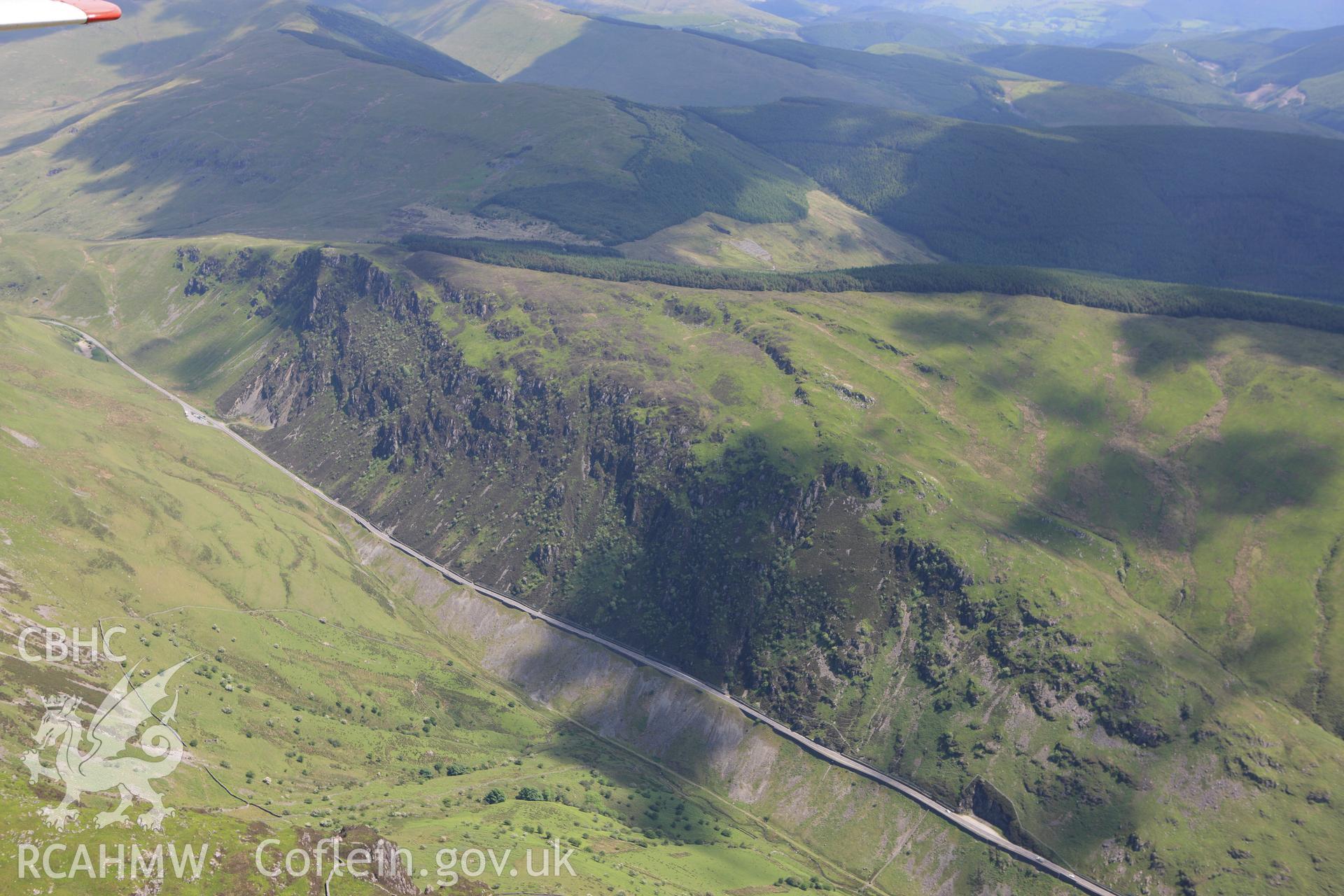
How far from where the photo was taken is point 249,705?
195875 millimetres

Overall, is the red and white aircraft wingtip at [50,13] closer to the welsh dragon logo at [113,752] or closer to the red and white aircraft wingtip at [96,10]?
the red and white aircraft wingtip at [96,10]

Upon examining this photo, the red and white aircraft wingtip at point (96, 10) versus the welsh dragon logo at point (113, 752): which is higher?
the red and white aircraft wingtip at point (96, 10)

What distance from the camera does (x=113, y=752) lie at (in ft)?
503

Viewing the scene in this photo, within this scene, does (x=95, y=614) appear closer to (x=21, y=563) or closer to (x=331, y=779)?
(x=21, y=563)

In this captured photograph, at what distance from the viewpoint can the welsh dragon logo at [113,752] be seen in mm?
131625

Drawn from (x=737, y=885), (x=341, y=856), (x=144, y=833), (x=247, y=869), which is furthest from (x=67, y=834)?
(x=737, y=885)

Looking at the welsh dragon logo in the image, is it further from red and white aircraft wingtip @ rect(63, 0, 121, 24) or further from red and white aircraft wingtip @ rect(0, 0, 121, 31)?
red and white aircraft wingtip @ rect(63, 0, 121, 24)

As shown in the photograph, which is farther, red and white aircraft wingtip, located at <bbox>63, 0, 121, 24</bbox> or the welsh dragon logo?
the welsh dragon logo

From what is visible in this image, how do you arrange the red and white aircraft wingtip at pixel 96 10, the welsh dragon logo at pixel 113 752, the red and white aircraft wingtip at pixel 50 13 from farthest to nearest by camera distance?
the welsh dragon logo at pixel 113 752 < the red and white aircraft wingtip at pixel 96 10 < the red and white aircraft wingtip at pixel 50 13

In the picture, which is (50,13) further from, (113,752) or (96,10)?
(113,752)

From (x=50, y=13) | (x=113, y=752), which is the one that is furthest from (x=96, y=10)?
(x=113, y=752)

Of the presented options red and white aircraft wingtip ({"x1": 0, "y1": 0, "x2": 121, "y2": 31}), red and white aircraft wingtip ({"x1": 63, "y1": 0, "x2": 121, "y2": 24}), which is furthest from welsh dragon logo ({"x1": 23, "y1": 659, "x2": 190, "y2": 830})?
red and white aircraft wingtip ({"x1": 63, "y1": 0, "x2": 121, "y2": 24})

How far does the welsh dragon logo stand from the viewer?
432 ft

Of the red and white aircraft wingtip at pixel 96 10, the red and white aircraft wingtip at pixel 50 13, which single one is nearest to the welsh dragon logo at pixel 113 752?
the red and white aircraft wingtip at pixel 50 13
